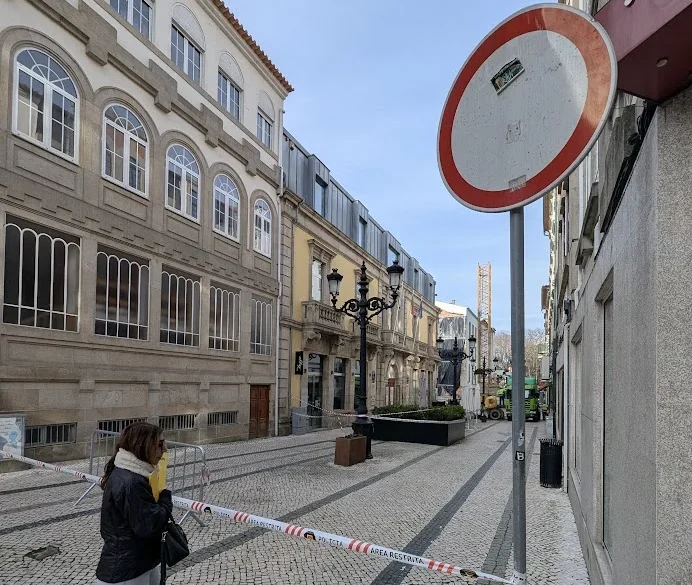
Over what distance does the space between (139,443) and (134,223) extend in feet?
40.7

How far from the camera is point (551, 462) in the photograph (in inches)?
410

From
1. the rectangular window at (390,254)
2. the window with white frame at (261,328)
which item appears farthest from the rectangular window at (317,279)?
the rectangular window at (390,254)

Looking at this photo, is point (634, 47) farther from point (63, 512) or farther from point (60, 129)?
point (60, 129)

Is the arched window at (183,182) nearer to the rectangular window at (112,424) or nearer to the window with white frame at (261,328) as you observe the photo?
the window with white frame at (261,328)

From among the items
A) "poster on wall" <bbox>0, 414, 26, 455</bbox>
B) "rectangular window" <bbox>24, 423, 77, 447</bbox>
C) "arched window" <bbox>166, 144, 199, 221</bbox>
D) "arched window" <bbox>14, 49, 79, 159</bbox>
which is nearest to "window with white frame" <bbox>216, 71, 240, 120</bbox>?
"arched window" <bbox>166, 144, 199, 221</bbox>

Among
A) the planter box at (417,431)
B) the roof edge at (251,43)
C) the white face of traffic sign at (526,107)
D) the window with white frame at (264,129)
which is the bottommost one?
the planter box at (417,431)

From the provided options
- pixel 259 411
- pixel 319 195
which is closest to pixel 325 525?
pixel 259 411

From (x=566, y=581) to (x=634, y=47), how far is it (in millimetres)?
5143

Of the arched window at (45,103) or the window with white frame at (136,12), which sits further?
the window with white frame at (136,12)

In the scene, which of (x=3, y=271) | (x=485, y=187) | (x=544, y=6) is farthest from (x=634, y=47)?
(x=3, y=271)

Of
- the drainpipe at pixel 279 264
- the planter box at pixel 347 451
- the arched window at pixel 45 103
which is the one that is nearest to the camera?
the arched window at pixel 45 103

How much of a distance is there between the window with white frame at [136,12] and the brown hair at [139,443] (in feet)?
46.6

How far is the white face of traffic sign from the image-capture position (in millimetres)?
1783

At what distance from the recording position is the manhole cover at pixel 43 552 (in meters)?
5.53
